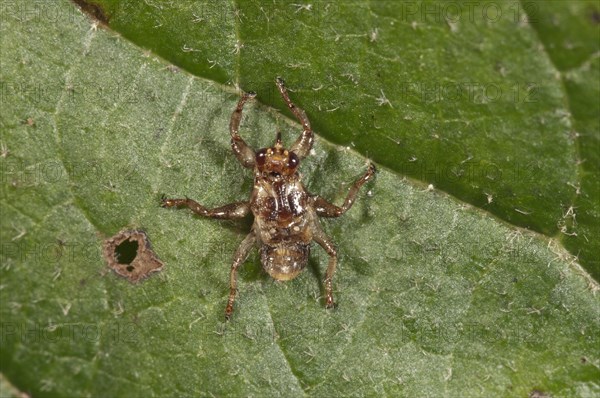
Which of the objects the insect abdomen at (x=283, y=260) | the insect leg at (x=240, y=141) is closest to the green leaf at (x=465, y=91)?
the insect leg at (x=240, y=141)

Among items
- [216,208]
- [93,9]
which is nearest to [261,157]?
[216,208]

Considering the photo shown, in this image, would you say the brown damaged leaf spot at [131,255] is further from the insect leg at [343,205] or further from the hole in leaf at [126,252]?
the insect leg at [343,205]

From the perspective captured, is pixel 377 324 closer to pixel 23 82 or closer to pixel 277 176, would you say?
pixel 277 176

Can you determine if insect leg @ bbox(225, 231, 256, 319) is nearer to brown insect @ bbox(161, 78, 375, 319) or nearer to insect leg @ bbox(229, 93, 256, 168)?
brown insect @ bbox(161, 78, 375, 319)

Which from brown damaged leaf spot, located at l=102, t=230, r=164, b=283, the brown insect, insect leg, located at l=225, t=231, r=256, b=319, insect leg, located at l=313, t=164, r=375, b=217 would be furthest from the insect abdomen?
brown damaged leaf spot, located at l=102, t=230, r=164, b=283

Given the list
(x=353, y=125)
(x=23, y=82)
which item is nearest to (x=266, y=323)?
(x=353, y=125)

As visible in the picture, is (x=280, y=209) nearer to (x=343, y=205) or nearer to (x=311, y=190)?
(x=311, y=190)
